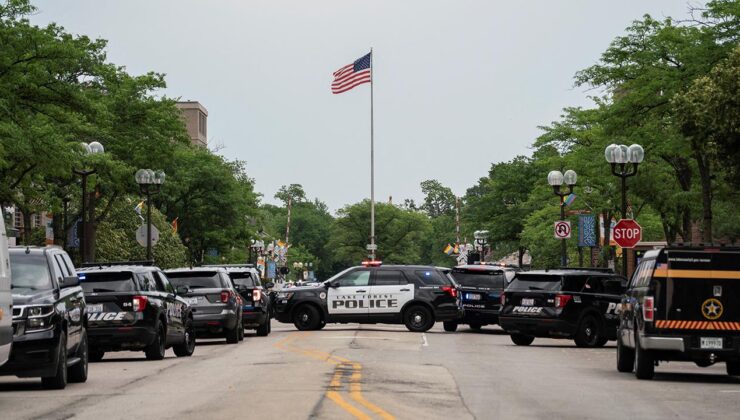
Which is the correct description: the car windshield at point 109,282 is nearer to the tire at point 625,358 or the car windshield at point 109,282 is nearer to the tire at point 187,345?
the tire at point 187,345

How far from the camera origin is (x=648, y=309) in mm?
19203

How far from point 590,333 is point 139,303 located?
36.8 feet

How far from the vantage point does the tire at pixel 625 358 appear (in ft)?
69.0

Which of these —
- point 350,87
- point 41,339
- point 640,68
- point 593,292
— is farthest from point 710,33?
point 350,87

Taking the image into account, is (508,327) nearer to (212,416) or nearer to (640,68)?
(640,68)

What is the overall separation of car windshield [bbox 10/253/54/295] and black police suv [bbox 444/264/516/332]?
65.5 ft

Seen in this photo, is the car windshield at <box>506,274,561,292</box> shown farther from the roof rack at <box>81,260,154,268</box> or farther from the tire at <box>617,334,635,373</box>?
the roof rack at <box>81,260,154,268</box>

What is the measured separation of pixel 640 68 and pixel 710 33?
13.0 feet

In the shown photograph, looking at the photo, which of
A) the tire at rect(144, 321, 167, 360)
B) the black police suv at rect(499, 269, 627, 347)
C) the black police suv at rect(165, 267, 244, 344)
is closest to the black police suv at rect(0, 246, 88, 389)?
the tire at rect(144, 321, 167, 360)

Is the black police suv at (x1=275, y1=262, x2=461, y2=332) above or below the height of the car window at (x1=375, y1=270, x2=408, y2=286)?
below

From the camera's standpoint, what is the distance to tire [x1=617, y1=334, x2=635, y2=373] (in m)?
21.0

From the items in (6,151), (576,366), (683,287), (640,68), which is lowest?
(576,366)

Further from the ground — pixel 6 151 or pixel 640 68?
pixel 640 68

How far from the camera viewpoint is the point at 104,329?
22.7 meters
